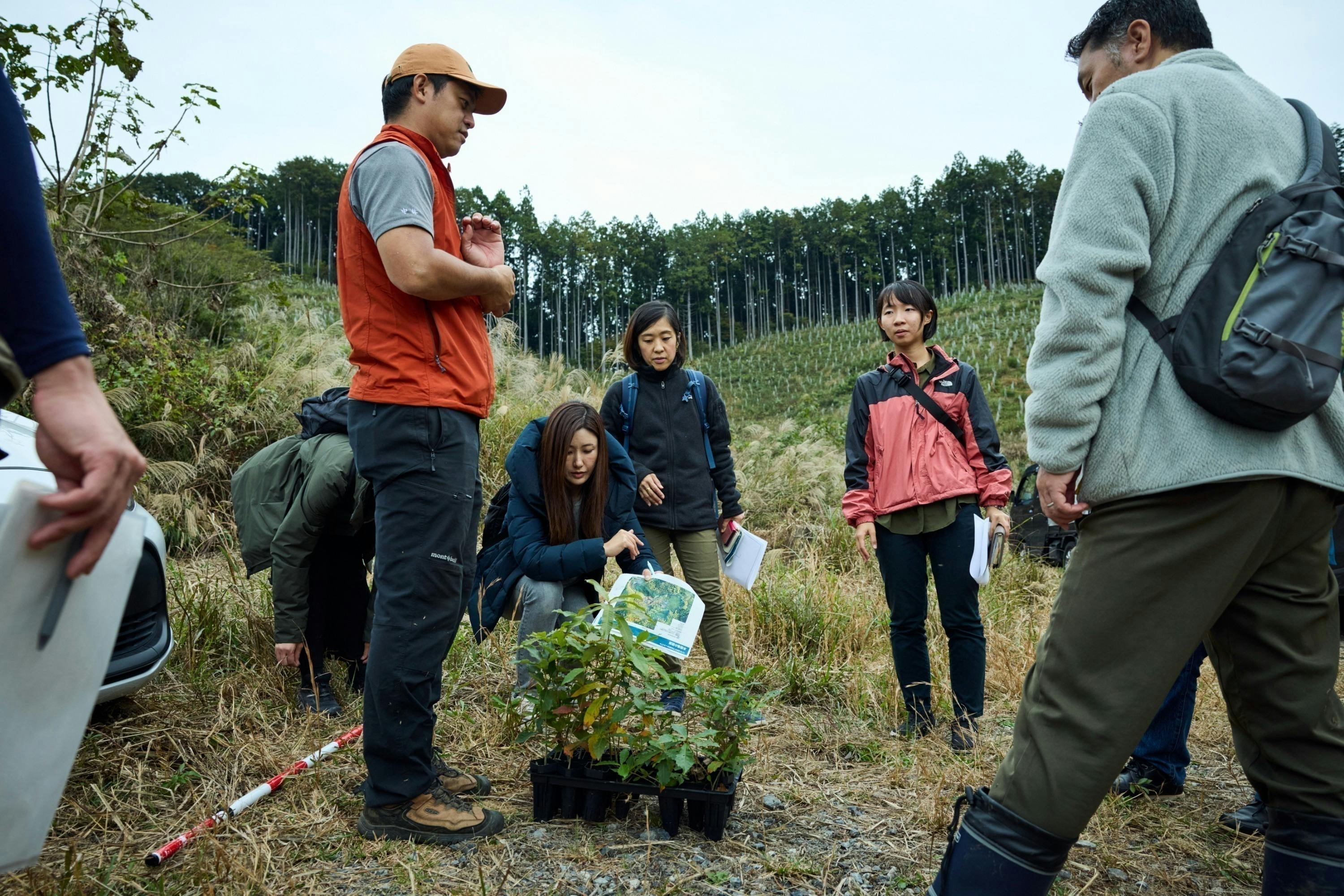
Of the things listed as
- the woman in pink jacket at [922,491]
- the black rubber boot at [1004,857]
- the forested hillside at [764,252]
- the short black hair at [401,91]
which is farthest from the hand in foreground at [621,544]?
the forested hillside at [764,252]

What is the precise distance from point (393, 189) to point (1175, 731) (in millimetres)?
2806

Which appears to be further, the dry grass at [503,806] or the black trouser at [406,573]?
the black trouser at [406,573]

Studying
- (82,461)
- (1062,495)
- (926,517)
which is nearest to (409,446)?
(82,461)

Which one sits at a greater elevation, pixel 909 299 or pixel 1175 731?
pixel 909 299

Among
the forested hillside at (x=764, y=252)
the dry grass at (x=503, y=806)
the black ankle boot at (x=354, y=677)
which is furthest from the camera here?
the forested hillside at (x=764, y=252)

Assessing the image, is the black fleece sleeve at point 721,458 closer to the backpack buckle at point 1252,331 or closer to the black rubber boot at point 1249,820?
the black rubber boot at point 1249,820

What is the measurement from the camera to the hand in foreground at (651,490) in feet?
12.4

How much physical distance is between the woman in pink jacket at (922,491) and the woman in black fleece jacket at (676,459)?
67cm

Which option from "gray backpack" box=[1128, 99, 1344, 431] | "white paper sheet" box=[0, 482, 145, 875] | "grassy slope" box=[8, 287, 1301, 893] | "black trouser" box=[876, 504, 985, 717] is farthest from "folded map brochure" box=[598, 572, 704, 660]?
"white paper sheet" box=[0, 482, 145, 875]

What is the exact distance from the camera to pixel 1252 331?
4.88ft

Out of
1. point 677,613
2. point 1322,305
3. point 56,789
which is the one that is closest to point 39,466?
point 56,789

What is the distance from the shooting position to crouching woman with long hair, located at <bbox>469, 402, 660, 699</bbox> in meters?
3.29

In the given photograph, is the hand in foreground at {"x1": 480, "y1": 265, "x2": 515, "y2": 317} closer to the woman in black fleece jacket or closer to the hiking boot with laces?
the woman in black fleece jacket

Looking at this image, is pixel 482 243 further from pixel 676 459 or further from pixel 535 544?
pixel 676 459
